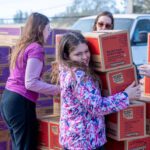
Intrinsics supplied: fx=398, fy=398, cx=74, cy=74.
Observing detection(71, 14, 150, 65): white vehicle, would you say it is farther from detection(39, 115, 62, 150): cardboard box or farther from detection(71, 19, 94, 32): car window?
detection(39, 115, 62, 150): cardboard box

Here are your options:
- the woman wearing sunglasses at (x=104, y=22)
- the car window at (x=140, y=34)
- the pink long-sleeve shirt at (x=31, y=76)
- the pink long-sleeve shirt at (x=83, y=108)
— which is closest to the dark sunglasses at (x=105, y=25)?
the woman wearing sunglasses at (x=104, y=22)

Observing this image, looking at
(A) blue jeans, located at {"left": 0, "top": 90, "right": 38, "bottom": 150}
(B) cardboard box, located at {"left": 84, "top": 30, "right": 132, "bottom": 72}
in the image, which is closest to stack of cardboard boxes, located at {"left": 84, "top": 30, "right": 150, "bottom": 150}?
(B) cardboard box, located at {"left": 84, "top": 30, "right": 132, "bottom": 72}

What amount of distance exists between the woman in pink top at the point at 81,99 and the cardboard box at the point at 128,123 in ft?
0.63

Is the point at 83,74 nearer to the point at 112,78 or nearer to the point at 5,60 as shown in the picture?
the point at 112,78

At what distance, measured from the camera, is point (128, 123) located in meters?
2.99

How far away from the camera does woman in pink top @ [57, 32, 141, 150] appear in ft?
8.71

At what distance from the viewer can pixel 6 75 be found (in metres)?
4.08

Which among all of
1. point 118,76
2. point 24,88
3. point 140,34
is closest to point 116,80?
point 118,76

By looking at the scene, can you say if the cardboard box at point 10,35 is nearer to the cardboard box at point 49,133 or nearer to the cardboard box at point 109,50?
the cardboard box at point 49,133

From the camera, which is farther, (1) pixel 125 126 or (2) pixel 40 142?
(2) pixel 40 142

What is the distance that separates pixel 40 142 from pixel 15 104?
0.47 metres

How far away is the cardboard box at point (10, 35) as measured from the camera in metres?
4.46

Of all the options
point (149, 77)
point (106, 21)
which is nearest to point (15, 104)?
point (149, 77)

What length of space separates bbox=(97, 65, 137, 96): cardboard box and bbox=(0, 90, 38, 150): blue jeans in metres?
0.73
